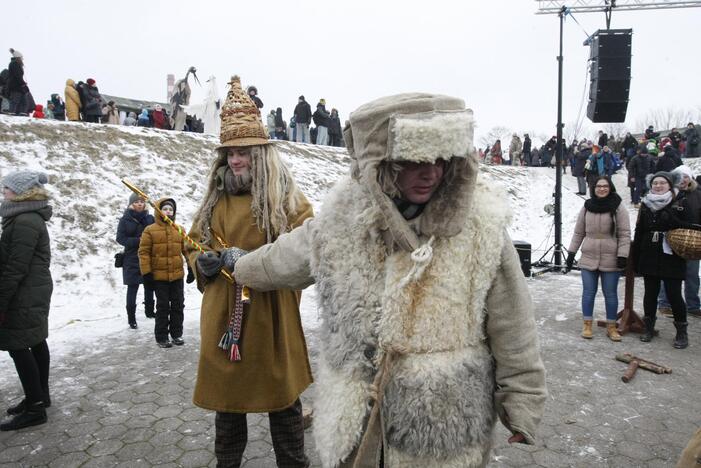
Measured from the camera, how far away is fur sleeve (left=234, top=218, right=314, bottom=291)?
1816 mm

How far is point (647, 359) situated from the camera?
196 inches

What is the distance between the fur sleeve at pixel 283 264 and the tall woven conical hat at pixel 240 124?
757 millimetres

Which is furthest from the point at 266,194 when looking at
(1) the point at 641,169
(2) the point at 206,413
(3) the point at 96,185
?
(1) the point at 641,169

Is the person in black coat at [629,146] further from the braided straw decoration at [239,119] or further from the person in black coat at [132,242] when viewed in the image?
the braided straw decoration at [239,119]

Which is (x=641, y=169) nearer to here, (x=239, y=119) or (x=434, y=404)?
(x=239, y=119)

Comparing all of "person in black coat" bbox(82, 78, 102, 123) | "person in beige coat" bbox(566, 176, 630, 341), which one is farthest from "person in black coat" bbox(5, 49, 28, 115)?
"person in beige coat" bbox(566, 176, 630, 341)

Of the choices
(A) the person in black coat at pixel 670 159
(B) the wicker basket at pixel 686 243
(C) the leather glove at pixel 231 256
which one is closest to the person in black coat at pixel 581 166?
(A) the person in black coat at pixel 670 159

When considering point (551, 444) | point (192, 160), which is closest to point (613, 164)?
point (192, 160)

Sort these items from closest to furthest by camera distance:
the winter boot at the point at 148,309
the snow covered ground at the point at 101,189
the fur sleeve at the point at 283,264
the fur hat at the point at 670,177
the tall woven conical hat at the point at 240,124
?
the fur sleeve at the point at 283,264, the tall woven conical hat at the point at 240,124, the fur hat at the point at 670,177, the winter boot at the point at 148,309, the snow covered ground at the point at 101,189

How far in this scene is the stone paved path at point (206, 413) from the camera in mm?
3186

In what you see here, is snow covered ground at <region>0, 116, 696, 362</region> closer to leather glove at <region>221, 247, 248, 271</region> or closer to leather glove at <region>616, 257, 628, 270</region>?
leather glove at <region>616, 257, 628, 270</region>

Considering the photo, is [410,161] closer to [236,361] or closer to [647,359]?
[236,361]

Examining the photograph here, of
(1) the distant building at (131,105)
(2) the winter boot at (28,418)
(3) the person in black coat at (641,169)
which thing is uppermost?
(1) the distant building at (131,105)

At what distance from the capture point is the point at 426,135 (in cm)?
136
